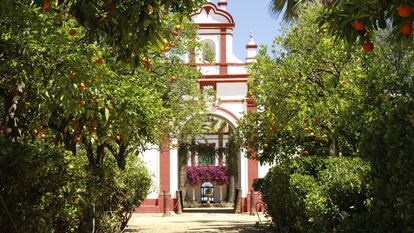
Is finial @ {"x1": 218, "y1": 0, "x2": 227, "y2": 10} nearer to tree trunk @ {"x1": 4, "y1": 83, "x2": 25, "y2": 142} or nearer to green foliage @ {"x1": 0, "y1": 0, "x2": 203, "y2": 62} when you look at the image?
tree trunk @ {"x1": 4, "y1": 83, "x2": 25, "y2": 142}

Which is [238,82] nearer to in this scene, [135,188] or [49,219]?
[135,188]

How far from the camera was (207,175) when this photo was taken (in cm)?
4428

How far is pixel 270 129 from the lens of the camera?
1301 centimetres

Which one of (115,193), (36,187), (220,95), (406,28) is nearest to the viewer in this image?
(406,28)

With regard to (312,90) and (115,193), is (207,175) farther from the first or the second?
(312,90)

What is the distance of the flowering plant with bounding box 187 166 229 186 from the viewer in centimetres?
4416

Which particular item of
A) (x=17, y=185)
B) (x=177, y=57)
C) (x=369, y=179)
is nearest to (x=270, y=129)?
(x=177, y=57)

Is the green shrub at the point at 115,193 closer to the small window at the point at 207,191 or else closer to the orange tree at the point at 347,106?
the orange tree at the point at 347,106

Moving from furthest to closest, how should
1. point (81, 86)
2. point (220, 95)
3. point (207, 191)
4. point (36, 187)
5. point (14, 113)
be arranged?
point (207, 191)
point (220, 95)
point (14, 113)
point (81, 86)
point (36, 187)

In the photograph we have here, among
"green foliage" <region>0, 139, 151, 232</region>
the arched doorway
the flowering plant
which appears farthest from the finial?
"green foliage" <region>0, 139, 151, 232</region>

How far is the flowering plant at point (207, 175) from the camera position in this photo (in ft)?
145

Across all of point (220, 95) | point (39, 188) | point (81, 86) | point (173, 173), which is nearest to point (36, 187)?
point (39, 188)

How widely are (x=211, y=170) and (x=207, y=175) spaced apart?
1.56 ft

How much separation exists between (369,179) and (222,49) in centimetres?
2207
